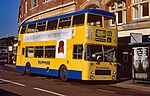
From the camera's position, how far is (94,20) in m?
18.4

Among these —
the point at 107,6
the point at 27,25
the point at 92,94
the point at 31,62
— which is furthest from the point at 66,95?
the point at 107,6

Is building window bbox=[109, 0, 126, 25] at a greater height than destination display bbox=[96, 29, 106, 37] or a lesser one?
greater

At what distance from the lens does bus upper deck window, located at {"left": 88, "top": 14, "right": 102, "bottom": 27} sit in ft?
59.3

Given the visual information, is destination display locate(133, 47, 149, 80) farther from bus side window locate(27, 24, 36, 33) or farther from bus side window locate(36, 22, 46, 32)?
bus side window locate(27, 24, 36, 33)

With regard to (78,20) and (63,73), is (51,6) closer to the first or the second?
(63,73)

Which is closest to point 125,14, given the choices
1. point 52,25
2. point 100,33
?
point 52,25

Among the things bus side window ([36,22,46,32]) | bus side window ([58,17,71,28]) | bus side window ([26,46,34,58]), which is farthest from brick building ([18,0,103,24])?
bus side window ([58,17,71,28])

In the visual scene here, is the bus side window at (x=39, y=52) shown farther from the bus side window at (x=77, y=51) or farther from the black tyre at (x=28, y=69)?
the bus side window at (x=77, y=51)

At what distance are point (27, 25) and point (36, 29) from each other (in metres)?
1.44

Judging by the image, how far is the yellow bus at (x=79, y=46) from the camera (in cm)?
1764

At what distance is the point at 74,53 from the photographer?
1844cm

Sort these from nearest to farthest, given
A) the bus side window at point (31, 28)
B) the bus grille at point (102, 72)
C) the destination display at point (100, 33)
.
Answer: the bus grille at point (102, 72)
the destination display at point (100, 33)
the bus side window at point (31, 28)

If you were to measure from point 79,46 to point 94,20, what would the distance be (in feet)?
6.06

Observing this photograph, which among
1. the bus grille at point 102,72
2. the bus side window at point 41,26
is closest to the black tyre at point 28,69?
the bus side window at point 41,26
